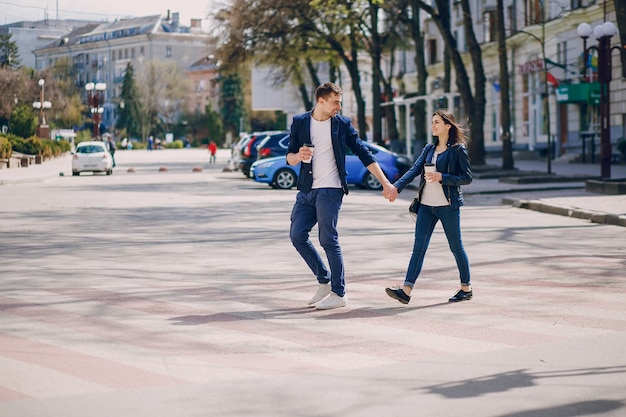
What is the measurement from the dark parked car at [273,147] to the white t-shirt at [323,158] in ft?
91.4

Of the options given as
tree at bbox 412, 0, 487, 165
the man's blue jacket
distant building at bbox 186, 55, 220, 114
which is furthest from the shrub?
the man's blue jacket

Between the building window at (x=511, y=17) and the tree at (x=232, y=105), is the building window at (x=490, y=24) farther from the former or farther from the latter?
the tree at (x=232, y=105)

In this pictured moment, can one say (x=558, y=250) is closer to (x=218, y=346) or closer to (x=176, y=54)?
(x=218, y=346)

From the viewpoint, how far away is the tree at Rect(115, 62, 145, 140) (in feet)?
470

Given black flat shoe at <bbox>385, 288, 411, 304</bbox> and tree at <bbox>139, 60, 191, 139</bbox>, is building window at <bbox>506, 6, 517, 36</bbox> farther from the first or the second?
tree at <bbox>139, 60, 191, 139</bbox>

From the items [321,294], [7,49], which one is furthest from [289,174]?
[321,294]

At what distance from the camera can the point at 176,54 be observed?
17012cm

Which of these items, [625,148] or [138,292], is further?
[625,148]

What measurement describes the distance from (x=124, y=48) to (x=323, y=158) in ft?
543

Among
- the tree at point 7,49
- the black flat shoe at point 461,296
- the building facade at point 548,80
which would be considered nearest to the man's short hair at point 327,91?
the black flat shoe at point 461,296

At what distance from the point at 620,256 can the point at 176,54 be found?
15961 cm

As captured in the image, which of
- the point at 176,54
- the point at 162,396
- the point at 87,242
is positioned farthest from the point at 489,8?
the point at 176,54

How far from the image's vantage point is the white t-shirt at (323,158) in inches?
381

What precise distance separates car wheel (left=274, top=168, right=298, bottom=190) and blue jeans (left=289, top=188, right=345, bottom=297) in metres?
23.0
